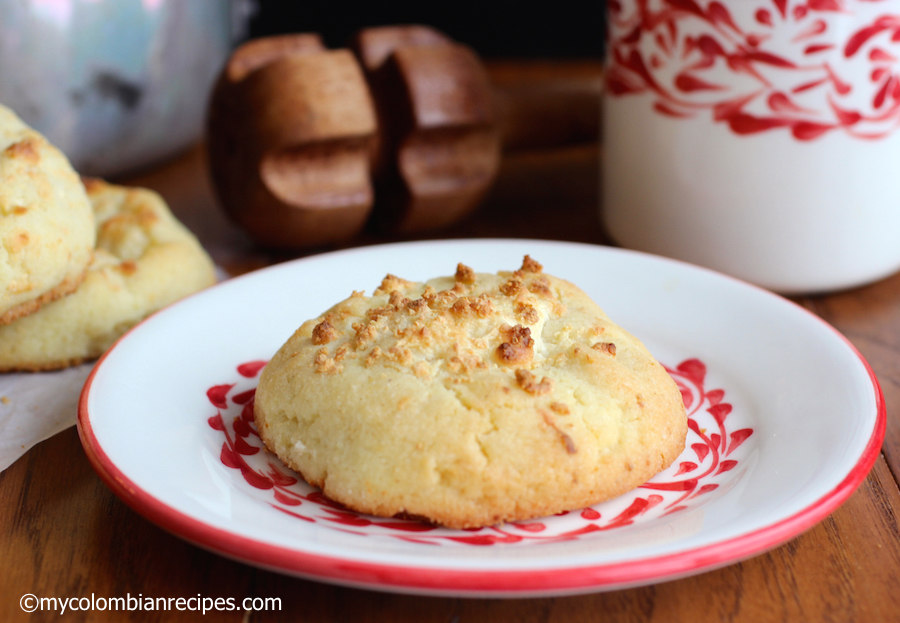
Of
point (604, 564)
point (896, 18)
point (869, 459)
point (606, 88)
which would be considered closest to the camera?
point (604, 564)

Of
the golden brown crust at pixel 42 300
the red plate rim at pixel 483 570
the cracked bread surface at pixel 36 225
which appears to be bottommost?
the golden brown crust at pixel 42 300

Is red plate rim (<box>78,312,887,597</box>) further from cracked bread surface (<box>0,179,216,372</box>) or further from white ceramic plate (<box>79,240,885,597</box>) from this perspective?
cracked bread surface (<box>0,179,216,372</box>)

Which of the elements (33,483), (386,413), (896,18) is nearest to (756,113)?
(896,18)

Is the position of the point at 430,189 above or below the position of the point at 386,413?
below

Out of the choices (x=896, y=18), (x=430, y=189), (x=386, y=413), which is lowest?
(x=430, y=189)

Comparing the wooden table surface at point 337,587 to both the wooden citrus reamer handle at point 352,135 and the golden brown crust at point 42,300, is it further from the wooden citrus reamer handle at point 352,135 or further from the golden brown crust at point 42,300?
the wooden citrus reamer handle at point 352,135

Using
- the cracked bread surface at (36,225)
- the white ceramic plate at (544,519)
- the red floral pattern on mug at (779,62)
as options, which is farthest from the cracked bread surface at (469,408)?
the red floral pattern on mug at (779,62)

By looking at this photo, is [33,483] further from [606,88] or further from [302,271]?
[606,88]
